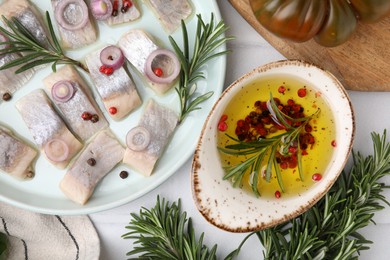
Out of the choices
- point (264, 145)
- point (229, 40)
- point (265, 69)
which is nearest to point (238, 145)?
point (264, 145)

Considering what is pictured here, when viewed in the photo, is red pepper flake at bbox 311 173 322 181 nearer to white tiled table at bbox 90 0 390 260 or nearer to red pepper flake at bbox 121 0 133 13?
white tiled table at bbox 90 0 390 260

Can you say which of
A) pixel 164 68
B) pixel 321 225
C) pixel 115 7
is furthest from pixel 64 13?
pixel 321 225

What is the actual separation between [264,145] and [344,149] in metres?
0.26

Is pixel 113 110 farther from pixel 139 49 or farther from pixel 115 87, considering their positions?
pixel 139 49

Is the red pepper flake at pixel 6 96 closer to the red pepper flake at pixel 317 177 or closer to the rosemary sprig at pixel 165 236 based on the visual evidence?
the rosemary sprig at pixel 165 236

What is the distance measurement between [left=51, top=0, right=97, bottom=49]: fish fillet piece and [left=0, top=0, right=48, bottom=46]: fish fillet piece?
2.7 inches

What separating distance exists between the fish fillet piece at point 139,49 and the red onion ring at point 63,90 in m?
0.22

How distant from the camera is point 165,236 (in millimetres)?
1909

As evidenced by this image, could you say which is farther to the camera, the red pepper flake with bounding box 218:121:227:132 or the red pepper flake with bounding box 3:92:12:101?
the red pepper flake with bounding box 3:92:12:101

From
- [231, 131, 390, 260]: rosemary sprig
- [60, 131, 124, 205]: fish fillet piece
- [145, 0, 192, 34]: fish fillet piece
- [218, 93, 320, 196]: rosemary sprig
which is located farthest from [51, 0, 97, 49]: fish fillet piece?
[231, 131, 390, 260]: rosemary sprig

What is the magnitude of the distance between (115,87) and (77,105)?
151 millimetres

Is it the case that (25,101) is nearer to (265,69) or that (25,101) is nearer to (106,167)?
(106,167)

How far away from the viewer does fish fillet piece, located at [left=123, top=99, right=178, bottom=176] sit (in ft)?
6.48

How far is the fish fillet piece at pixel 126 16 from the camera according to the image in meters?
1.97
